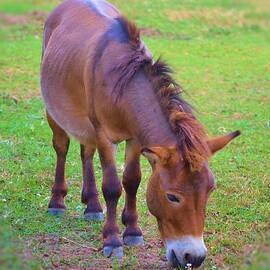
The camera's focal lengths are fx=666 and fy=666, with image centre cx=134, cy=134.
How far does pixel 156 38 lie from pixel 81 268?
496 inches

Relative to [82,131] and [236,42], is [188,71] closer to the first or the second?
[236,42]

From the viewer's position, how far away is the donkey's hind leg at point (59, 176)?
6439 mm

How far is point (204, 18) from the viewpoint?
60.6 feet

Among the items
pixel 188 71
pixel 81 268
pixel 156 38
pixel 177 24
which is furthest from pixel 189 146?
pixel 177 24

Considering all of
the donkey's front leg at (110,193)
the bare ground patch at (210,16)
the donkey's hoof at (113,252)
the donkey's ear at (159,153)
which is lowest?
the bare ground patch at (210,16)

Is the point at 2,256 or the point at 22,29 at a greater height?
the point at 2,256

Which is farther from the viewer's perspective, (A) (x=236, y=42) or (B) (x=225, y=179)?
(A) (x=236, y=42)

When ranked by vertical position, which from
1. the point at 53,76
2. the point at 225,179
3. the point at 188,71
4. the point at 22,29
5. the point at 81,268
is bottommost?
the point at 22,29

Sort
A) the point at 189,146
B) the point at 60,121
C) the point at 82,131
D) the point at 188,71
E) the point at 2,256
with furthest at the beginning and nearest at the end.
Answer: the point at 188,71 < the point at 60,121 < the point at 82,131 < the point at 189,146 < the point at 2,256

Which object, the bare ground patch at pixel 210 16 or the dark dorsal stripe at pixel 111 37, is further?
the bare ground patch at pixel 210 16

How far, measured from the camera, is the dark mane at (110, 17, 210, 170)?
4.41 meters

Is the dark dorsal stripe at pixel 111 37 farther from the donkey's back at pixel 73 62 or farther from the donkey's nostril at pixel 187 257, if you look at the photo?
the donkey's nostril at pixel 187 257

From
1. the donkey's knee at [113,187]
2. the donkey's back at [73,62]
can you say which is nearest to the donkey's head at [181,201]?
the donkey's knee at [113,187]

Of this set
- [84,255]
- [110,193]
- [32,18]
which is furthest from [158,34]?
[84,255]
